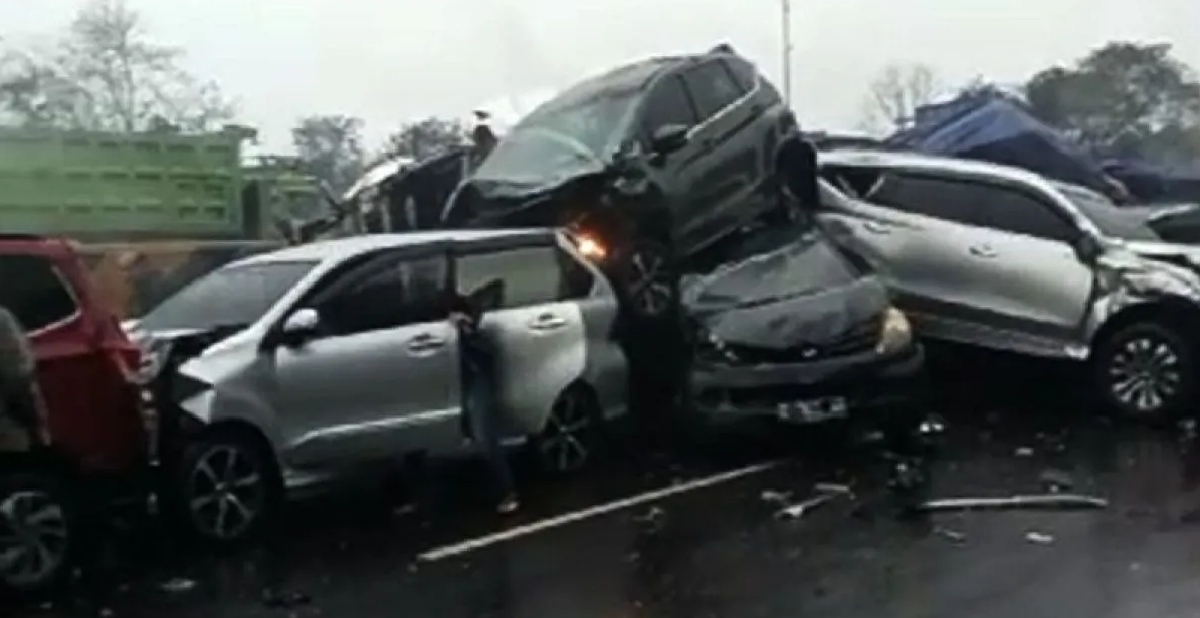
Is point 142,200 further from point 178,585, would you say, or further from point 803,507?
point 803,507

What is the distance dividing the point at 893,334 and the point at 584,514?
2969mm

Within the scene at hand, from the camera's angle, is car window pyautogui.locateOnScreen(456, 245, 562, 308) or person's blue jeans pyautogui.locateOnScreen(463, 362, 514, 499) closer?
person's blue jeans pyautogui.locateOnScreen(463, 362, 514, 499)

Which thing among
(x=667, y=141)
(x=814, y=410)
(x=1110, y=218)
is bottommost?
(x=814, y=410)

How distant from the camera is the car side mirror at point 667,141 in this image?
1439 centimetres

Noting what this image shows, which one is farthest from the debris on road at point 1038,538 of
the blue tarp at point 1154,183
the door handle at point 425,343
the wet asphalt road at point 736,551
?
the blue tarp at point 1154,183

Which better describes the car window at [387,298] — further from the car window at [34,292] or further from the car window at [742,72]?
the car window at [742,72]

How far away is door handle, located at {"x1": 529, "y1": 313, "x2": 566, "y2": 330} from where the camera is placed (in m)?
12.3

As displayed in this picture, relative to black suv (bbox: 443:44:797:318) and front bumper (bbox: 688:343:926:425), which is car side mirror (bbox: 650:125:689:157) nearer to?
black suv (bbox: 443:44:797:318)

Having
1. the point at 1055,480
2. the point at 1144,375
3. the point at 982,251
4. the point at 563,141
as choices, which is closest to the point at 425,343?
the point at 563,141

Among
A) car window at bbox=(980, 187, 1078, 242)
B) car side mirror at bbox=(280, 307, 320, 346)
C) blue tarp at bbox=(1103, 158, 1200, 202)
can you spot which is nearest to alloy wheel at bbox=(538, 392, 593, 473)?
car side mirror at bbox=(280, 307, 320, 346)

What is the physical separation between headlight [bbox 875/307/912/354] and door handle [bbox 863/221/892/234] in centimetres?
159

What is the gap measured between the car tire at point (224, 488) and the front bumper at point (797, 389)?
124 inches

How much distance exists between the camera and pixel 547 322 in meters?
12.4

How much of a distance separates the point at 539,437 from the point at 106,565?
3.11 meters
